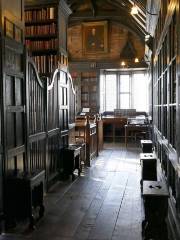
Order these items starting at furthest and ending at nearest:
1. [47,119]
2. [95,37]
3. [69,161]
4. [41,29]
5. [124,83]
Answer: [124,83]
[95,37]
[41,29]
[69,161]
[47,119]

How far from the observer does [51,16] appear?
20.7 ft

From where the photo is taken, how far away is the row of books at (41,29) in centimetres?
634

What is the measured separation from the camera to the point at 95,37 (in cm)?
1288

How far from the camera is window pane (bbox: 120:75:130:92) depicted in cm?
1315

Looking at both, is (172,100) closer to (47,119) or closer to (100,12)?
Answer: (47,119)

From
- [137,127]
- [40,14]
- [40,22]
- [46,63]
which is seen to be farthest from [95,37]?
[46,63]

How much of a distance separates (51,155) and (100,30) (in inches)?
334

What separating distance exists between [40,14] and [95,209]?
4087 millimetres

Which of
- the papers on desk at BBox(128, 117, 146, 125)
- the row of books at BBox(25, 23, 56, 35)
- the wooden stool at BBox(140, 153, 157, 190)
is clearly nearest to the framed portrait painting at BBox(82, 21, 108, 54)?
the papers on desk at BBox(128, 117, 146, 125)

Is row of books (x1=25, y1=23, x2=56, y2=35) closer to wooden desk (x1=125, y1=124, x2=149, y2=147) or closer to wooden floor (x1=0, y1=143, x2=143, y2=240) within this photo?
wooden floor (x1=0, y1=143, x2=143, y2=240)

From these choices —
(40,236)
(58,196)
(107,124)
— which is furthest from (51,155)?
(107,124)

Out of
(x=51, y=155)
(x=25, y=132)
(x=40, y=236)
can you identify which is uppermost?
(x=25, y=132)

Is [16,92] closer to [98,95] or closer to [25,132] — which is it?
[25,132]

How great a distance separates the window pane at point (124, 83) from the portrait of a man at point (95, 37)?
1.35 m
